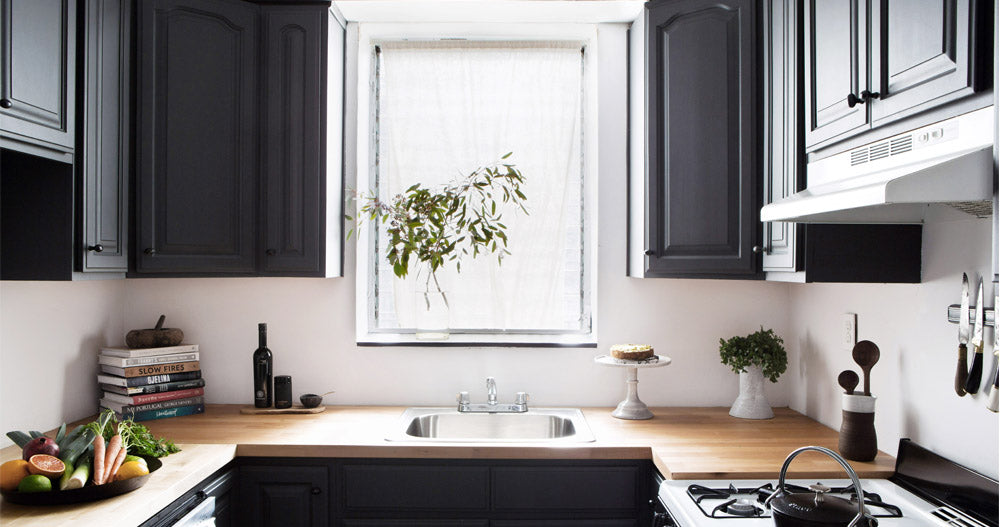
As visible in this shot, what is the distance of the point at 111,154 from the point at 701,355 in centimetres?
224

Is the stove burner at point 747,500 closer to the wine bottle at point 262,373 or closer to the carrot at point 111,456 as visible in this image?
the carrot at point 111,456

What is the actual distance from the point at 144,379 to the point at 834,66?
2.42 m

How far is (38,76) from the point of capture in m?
1.84

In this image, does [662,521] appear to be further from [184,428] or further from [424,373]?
[184,428]

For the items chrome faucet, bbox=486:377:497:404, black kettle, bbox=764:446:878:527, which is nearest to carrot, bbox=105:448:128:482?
chrome faucet, bbox=486:377:497:404

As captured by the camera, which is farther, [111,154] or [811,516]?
[111,154]

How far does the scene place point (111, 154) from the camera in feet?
7.18

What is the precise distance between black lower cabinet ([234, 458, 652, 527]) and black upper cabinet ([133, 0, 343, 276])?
28.3 inches

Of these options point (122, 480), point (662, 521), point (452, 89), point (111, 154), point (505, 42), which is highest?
point (505, 42)

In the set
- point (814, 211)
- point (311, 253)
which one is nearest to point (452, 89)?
point (311, 253)

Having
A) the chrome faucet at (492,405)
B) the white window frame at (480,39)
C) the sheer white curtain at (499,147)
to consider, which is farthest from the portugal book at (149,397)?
the chrome faucet at (492,405)

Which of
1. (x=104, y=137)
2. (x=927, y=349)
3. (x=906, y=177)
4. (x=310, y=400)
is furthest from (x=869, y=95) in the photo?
(x=104, y=137)

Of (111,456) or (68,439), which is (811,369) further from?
(68,439)

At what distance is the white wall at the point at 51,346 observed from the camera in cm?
212
